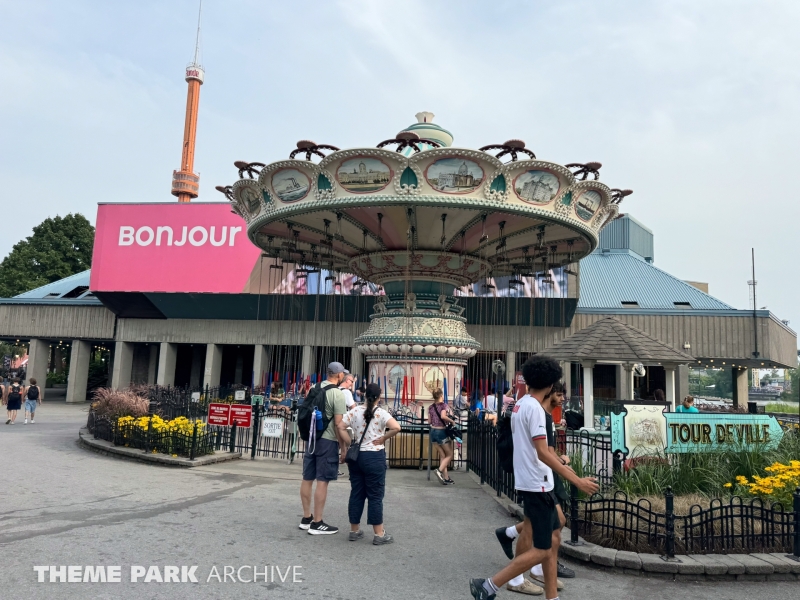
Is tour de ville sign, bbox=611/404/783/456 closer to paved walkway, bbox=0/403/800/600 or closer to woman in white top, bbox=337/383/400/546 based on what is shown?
paved walkway, bbox=0/403/800/600

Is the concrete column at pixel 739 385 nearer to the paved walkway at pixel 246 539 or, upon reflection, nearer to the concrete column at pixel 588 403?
the concrete column at pixel 588 403

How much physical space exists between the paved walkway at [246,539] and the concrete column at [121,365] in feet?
81.8

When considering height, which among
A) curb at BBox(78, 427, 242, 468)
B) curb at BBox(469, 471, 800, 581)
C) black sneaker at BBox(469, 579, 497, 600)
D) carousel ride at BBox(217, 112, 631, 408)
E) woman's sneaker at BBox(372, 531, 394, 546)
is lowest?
curb at BBox(78, 427, 242, 468)

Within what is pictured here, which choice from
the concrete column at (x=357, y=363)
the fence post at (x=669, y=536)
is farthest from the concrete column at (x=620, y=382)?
the fence post at (x=669, y=536)

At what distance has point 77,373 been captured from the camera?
33.3 meters

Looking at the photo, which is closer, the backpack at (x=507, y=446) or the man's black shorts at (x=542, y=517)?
the man's black shorts at (x=542, y=517)

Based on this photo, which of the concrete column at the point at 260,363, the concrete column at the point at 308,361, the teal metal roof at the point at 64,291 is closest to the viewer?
the concrete column at the point at 308,361

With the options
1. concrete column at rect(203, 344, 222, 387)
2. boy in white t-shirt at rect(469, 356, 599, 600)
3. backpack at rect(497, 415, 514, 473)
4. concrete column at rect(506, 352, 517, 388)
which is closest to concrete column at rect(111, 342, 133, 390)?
concrete column at rect(203, 344, 222, 387)

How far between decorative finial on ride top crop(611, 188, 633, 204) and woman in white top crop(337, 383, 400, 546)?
9725 millimetres

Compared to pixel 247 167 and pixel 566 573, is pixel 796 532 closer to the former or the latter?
pixel 566 573

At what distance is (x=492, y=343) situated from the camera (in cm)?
2947

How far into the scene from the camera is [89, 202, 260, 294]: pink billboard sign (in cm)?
2953

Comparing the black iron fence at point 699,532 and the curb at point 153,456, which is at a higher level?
the black iron fence at point 699,532

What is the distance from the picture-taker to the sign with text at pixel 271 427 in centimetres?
1125
